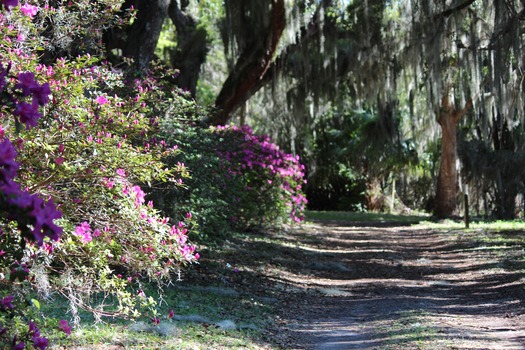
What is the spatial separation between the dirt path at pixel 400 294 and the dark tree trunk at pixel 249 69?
3403 mm

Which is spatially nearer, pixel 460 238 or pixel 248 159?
pixel 248 159

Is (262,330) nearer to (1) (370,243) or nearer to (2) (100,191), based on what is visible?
(2) (100,191)

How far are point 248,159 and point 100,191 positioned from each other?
851 centimetres

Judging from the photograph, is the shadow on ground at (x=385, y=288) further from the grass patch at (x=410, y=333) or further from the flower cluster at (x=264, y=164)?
the flower cluster at (x=264, y=164)

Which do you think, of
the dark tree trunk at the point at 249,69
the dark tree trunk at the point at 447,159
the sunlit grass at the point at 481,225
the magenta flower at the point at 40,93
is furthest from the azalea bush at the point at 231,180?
the magenta flower at the point at 40,93

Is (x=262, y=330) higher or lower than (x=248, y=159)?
lower

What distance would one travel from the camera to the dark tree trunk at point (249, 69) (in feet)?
50.3

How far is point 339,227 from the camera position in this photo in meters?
20.5

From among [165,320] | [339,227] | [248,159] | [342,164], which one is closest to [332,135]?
[342,164]

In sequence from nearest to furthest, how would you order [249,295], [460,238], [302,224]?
[249,295]
[460,238]
[302,224]

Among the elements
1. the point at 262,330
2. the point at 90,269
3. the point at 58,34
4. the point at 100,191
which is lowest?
the point at 262,330

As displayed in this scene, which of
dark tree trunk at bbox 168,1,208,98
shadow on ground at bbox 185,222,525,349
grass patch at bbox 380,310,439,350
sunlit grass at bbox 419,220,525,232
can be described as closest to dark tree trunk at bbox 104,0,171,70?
dark tree trunk at bbox 168,1,208,98

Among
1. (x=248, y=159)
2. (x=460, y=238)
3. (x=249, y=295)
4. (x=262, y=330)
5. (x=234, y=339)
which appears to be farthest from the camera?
(x=460, y=238)

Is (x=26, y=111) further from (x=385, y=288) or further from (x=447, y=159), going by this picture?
(x=447, y=159)
